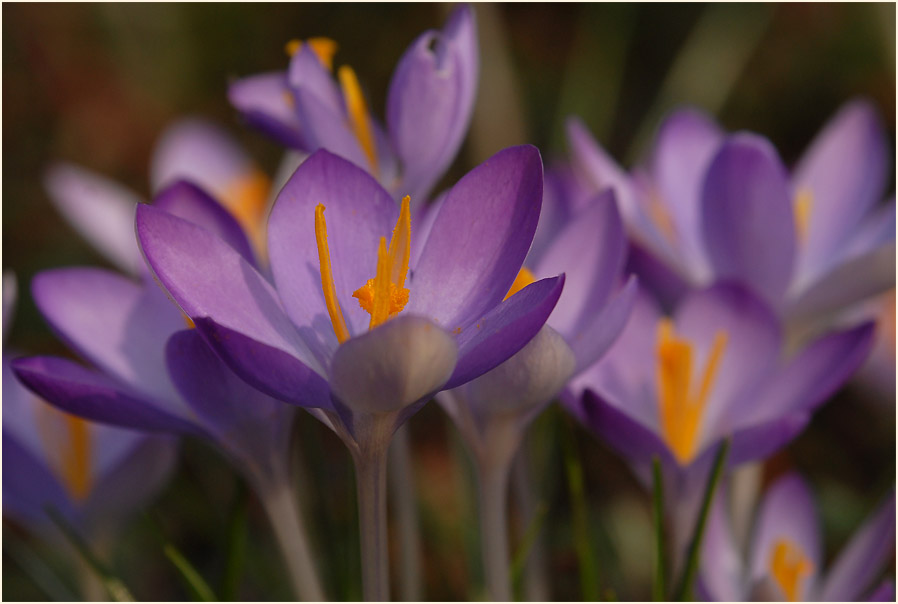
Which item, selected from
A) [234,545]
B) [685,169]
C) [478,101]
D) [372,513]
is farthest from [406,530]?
[478,101]


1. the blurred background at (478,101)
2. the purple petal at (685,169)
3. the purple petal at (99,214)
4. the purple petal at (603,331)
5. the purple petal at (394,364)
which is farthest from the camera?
the blurred background at (478,101)

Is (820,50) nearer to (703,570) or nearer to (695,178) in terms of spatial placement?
(695,178)

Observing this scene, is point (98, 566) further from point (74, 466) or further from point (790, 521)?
point (790, 521)

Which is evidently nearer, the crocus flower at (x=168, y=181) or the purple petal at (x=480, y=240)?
the purple petal at (x=480, y=240)

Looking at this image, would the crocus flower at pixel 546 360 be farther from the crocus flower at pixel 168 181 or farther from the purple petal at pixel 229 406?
the crocus flower at pixel 168 181

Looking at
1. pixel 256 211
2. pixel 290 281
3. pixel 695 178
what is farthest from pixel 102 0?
pixel 290 281

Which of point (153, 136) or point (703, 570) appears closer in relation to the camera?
point (703, 570)

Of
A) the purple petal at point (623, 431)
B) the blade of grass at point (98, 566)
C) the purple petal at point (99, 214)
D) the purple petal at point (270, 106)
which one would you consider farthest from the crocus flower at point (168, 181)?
the purple petal at point (623, 431)
